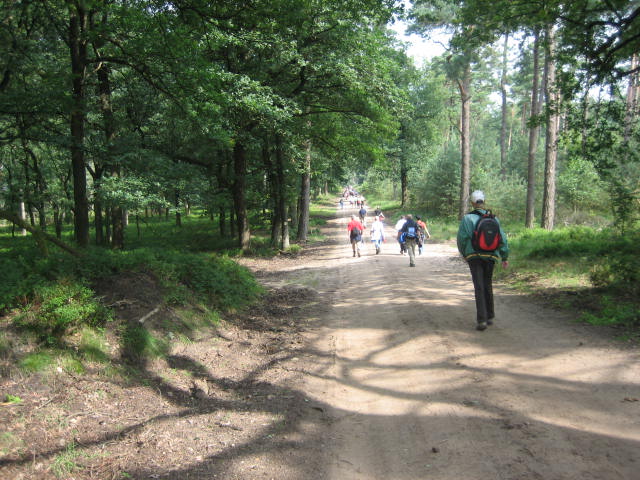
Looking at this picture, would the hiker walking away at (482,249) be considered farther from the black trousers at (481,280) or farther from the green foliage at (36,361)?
the green foliage at (36,361)

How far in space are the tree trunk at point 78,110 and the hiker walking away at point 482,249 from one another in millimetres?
8384

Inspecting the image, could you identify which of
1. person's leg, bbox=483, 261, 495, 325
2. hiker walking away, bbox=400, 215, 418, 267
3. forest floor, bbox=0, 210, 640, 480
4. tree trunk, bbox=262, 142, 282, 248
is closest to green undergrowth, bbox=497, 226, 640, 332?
forest floor, bbox=0, 210, 640, 480

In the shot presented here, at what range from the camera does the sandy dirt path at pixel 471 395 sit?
314 cm

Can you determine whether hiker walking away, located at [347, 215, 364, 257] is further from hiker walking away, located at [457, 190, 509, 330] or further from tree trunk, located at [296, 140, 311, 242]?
hiker walking away, located at [457, 190, 509, 330]

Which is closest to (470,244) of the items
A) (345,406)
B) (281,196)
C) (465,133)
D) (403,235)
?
(345,406)

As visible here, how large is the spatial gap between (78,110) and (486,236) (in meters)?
8.93

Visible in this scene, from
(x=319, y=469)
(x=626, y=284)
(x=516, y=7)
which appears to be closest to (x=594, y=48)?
(x=516, y=7)

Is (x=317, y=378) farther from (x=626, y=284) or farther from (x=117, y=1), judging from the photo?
(x=117, y=1)

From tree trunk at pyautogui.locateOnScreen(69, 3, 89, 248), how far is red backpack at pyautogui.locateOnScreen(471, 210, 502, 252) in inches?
335

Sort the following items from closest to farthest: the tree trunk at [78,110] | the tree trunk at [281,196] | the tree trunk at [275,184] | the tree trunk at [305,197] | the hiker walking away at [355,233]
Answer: the tree trunk at [78,110] < the hiker walking away at [355,233] < the tree trunk at [281,196] < the tree trunk at [275,184] < the tree trunk at [305,197]

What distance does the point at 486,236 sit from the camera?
248 inches

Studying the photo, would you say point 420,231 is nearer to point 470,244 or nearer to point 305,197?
point 305,197

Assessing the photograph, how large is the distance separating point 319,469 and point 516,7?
994 cm

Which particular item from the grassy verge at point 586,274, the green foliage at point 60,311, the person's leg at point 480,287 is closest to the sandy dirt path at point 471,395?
the person's leg at point 480,287
